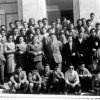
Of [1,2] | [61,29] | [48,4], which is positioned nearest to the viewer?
[61,29]

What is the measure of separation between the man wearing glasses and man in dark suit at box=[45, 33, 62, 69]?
569 mm

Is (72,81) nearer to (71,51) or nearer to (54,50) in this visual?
(71,51)

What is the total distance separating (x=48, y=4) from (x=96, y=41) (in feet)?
20.3

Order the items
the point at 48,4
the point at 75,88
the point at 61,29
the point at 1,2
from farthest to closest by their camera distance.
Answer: the point at 1,2 → the point at 48,4 → the point at 61,29 → the point at 75,88

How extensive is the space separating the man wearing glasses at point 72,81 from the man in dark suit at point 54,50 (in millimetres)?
569

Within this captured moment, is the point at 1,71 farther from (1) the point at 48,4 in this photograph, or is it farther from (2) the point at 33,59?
(1) the point at 48,4

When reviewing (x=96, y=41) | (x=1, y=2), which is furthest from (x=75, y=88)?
(x=1, y=2)

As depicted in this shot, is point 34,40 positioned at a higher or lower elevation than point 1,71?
higher

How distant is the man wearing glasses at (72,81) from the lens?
47.5 feet

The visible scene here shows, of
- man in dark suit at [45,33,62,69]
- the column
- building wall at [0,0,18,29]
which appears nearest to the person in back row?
man in dark suit at [45,33,62,69]

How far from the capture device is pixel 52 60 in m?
15.0

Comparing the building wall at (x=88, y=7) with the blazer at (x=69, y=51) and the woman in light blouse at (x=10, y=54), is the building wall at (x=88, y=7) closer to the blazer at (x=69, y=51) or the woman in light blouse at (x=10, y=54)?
the blazer at (x=69, y=51)

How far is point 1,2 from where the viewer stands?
72.0 feet

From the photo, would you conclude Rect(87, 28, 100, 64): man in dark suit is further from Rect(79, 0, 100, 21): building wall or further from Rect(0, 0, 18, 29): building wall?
Rect(0, 0, 18, 29): building wall
